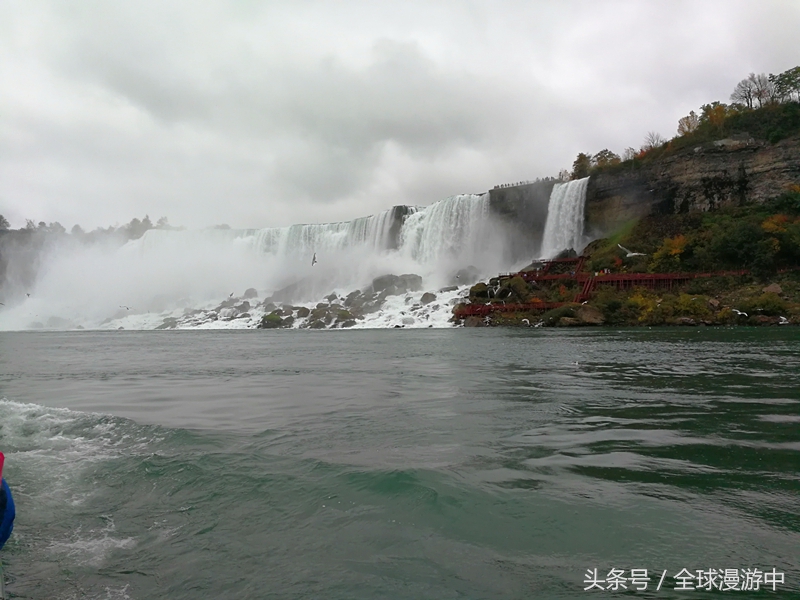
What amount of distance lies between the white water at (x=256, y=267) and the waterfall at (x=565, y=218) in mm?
6404

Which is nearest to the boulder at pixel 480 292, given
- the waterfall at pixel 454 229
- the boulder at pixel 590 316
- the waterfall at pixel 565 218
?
the boulder at pixel 590 316

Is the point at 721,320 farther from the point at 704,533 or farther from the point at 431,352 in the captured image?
the point at 704,533

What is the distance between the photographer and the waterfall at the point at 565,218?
Answer: 5219cm

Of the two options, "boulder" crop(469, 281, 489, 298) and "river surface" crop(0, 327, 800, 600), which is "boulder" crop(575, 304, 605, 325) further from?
"river surface" crop(0, 327, 800, 600)

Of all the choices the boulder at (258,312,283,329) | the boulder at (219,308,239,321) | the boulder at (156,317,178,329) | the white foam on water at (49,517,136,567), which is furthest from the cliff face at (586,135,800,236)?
the white foam on water at (49,517,136,567)

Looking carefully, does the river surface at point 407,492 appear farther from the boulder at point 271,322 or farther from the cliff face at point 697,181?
the cliff face at point 697,181

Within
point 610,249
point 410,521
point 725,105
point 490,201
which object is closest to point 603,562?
point 410,521

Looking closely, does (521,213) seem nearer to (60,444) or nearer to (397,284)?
(397,284)

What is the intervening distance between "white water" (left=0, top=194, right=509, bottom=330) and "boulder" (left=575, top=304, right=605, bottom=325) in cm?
1128

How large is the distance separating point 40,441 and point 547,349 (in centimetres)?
1647

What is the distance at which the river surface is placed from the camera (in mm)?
3537

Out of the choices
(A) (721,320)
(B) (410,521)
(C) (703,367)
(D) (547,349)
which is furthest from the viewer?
(A) (721,320)

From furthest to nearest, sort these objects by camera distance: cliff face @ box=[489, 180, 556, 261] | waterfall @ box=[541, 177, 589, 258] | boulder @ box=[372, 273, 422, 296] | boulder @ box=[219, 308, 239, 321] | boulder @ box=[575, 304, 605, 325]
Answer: cliff face @ box=[489, 180, 556, 261] → boulder @ box=[219, 308, 239, 321] → boulder @ box=[372, 273, 422, 296] → waterfall @ box=[541, 177, 589, 258] → boulder @ box=[575, 304, 605, 325]

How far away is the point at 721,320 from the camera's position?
31828mm
